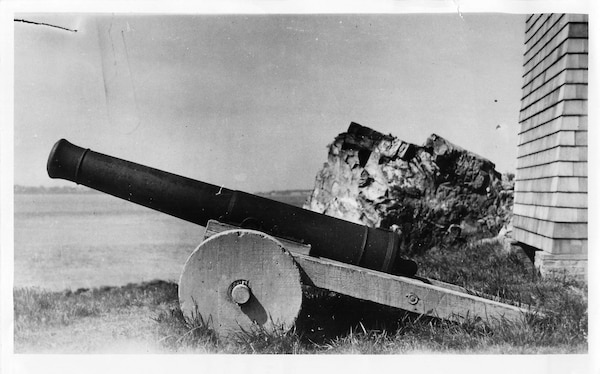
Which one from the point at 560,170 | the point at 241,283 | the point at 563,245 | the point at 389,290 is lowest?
the point at 389,290

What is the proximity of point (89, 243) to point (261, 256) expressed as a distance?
13.5 ft

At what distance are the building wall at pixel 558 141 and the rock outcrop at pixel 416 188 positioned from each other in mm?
2244

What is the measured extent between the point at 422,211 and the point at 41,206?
6022 mm

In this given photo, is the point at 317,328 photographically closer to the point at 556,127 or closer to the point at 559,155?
the point at 559,155

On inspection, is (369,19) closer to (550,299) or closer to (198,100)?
(198,100)

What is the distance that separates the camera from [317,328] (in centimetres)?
531

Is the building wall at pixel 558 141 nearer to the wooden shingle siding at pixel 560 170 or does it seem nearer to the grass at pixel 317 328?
the wooden shingle siding at pixel 560 170

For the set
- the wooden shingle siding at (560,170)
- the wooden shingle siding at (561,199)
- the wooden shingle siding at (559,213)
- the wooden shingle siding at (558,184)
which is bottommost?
the wooden shingle siding at (559,213)

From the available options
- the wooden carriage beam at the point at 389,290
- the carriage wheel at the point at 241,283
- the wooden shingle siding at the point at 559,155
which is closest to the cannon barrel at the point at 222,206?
the wooden carriage beam at the point at 389,290

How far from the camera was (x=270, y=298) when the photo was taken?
15.3 feet

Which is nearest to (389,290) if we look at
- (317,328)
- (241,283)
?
(317,328)

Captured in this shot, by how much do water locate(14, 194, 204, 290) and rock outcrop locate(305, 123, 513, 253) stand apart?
2980 mm

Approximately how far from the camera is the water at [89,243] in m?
5.65
